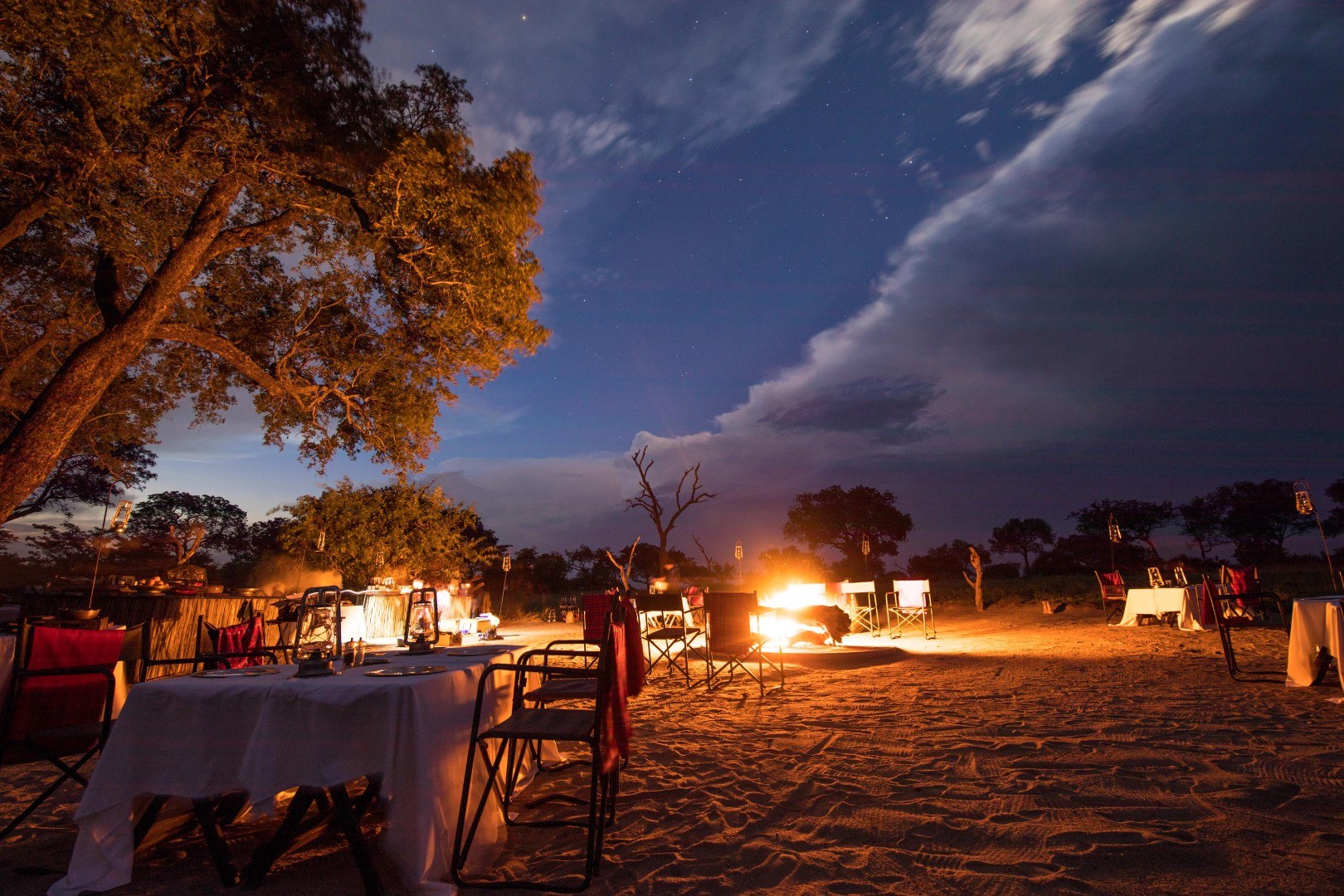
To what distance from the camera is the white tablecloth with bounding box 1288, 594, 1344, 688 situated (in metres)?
4.48

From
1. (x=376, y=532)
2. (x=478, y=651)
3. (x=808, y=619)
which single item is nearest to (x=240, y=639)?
(x=478, y=651)

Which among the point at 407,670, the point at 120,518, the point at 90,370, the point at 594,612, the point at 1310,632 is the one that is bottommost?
the point at 1310,632

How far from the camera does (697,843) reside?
8.02 feet

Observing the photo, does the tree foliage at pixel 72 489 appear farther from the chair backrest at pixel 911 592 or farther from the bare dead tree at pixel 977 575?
the bare dead tree at pixel 977 575

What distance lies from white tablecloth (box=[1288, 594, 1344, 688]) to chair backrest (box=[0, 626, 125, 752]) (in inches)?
295

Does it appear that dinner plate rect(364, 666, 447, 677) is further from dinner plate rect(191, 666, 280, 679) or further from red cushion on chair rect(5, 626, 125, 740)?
red cushion on chair rect(5, 626, 125, 740)

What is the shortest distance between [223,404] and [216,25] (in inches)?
239

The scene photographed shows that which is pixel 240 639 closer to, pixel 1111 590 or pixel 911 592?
pixel 911 592

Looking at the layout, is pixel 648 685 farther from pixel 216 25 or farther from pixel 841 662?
pixel 216 25

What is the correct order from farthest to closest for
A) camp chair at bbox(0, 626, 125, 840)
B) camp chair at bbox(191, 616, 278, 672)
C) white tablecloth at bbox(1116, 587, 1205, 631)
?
1. white tablecloth at bbox(1116, 587, 1205, 631)
2. camp chair at bbox(191, 616, 278, 672)
3. camp chair at bbox(0, 626, 125, 840)

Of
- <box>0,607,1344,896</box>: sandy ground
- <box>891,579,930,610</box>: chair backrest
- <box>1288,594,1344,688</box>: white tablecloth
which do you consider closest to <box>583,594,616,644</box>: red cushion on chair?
<box>0,607,1344,896</box>: sandy ground

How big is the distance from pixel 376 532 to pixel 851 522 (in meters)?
22.4

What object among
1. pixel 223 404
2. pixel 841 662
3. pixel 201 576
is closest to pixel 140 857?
pixel 841 662

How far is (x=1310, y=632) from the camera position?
4.72m
